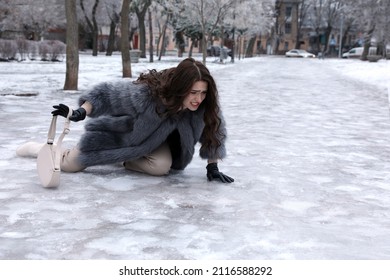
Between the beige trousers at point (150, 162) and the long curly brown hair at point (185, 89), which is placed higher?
the long curly brown hair at point (185, 89)

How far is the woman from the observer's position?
13.6 feet

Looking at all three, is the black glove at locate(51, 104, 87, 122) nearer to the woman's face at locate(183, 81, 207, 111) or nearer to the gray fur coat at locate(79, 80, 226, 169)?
the gray fur coat at locate(79, 80, 226, 169)

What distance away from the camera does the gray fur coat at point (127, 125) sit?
4.25 meters

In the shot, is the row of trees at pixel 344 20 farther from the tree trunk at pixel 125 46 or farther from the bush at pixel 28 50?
the bush at pixel 28 50

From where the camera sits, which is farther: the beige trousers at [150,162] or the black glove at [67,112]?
A: the beige trousers at [150,162]

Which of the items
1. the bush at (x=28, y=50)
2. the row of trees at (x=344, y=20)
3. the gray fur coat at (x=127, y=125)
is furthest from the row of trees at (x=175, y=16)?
the gray fur coat at (x=127, y=125)

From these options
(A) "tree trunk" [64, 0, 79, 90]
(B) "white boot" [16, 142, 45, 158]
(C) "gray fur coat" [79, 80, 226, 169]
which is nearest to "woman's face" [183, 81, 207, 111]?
(C) "gray fur coat" [79, 80, 226, 169]

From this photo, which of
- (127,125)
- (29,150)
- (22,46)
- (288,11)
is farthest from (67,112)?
(288,11)

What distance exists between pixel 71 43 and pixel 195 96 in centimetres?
906

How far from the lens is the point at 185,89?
13.3ft

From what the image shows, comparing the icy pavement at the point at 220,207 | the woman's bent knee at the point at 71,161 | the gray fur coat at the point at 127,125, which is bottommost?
the icy pavement at the point at 220,207

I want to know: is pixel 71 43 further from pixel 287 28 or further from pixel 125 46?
pixel 287 28

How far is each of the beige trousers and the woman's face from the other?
0.60 m
